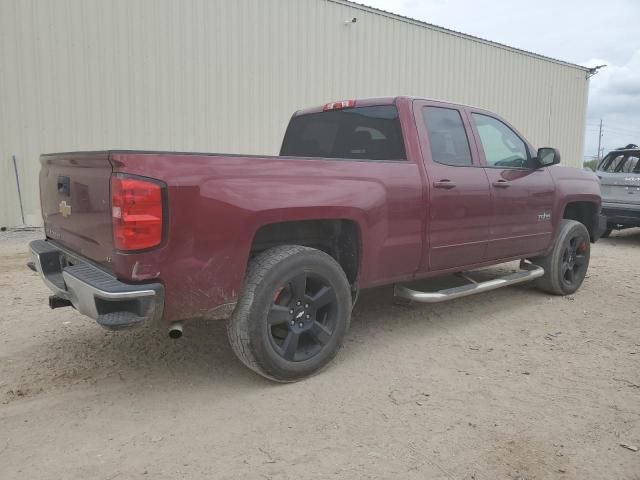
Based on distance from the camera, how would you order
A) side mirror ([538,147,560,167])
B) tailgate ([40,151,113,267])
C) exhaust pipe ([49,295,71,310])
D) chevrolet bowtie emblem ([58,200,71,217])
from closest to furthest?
1. tailgate ([40,151,113,267])
2. chevrolet bowtie emblem ([58,200,71,217])
3. exhaust pipe ([49,295,71,310])
4. side mirror ([538,147,560,167])

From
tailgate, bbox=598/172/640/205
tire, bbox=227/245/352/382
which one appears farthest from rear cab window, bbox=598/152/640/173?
tire, bbox=227/245/352/382

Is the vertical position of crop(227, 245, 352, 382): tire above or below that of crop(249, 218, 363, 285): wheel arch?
below

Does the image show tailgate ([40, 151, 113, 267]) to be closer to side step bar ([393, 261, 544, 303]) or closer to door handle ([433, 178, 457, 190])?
→ side step bar ([393, 261, 544, 303])

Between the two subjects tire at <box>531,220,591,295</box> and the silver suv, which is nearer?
tire at <box>531,220,591,295</box>

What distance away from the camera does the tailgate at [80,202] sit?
2803mm

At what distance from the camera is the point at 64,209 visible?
3363 mm

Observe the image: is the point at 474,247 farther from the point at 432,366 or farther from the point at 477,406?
the point at 477,406

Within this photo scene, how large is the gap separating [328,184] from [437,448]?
166cm

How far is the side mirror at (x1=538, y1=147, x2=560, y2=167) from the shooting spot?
484 centimetres

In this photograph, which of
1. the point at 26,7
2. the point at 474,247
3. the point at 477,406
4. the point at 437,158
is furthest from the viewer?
the point at 26,7

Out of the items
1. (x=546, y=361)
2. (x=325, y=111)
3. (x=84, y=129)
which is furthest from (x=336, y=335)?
(x=84, y=129)

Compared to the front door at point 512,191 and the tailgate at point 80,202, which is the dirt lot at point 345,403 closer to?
the front door at point 512,191

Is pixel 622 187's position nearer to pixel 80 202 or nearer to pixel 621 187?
pixel 621 187

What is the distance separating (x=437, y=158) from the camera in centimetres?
414
